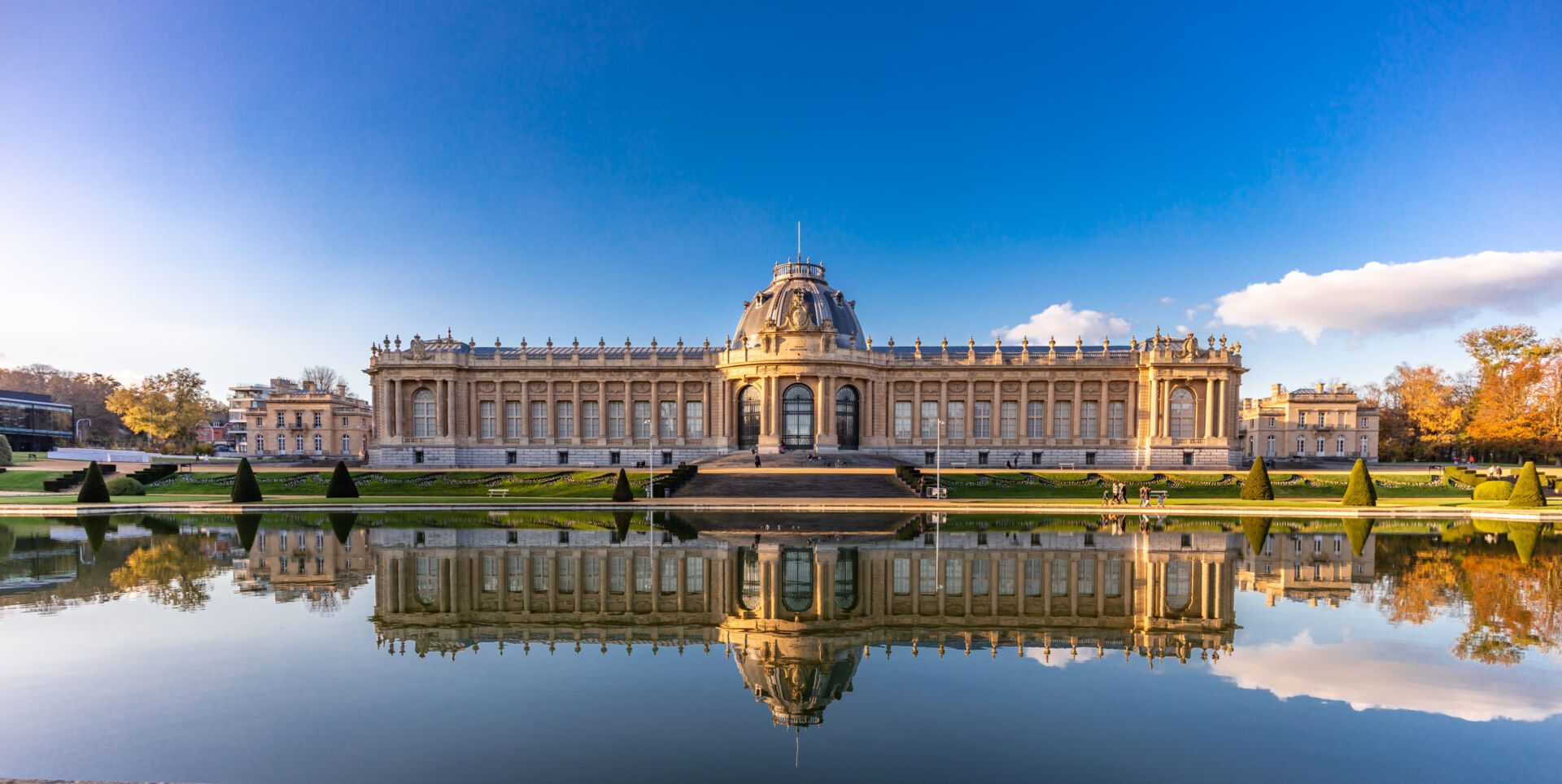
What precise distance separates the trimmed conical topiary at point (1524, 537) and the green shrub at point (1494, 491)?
929cm

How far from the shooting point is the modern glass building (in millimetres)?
87312

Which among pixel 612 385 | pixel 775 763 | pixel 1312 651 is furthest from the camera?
pixel 612 385

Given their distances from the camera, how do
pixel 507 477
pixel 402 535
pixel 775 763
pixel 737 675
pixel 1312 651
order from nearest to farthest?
pixel 775 763 → pixel 737 675 → pixel 1312 651 → pixel 402 535 → pixel 507 477

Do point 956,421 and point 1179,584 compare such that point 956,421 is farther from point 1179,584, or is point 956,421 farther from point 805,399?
point 1179,584

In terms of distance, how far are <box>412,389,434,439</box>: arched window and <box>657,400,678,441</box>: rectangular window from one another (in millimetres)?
21662

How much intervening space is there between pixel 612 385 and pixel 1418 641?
6325cm

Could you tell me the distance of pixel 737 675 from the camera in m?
11.9

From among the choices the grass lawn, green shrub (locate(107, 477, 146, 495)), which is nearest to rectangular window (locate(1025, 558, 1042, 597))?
green shrub (locate(107, 477, 146, 495))

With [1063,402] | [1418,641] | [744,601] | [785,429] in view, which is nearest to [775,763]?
[744,601]

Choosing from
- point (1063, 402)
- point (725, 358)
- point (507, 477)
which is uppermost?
point (725, 358)

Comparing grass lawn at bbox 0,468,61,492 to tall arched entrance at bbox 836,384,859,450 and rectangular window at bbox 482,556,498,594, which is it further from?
tall arched entrance at bbox 836,384,859,450

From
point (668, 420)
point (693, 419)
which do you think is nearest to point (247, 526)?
point (668, 420)

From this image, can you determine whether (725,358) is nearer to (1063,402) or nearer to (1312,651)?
(1063,402)

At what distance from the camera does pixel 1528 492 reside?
3831 centimetres
